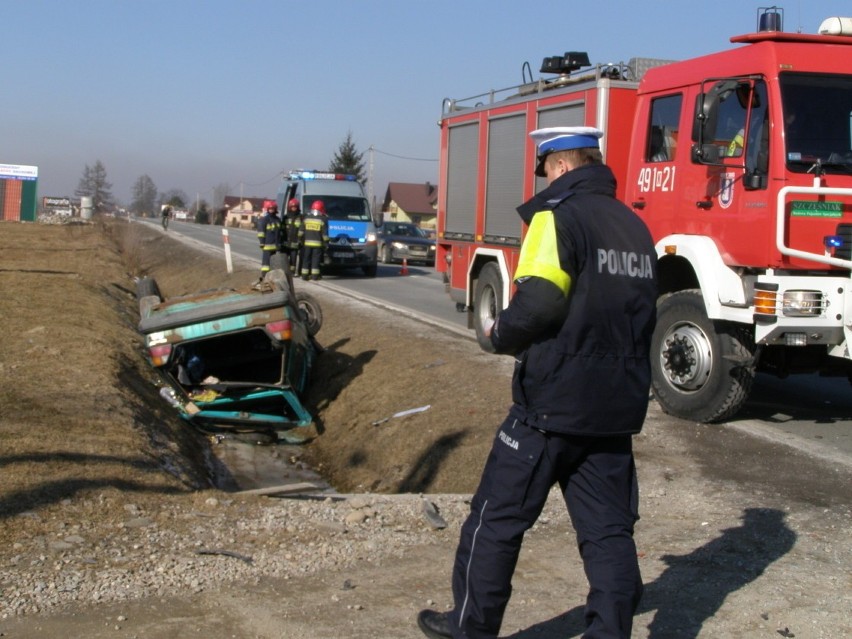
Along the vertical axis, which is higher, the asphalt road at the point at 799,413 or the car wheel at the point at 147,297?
the car wheel at the point at 147,297

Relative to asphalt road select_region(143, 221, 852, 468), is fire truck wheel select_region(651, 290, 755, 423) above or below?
above

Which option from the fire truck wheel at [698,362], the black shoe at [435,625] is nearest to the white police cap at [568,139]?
the black shoe at [435,625]

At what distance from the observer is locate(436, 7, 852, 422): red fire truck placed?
7859mm

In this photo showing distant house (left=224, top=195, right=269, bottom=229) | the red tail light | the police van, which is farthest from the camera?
distant house (left=224, top=195, right=269, bottom=229)

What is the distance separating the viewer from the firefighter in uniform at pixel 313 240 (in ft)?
78.1

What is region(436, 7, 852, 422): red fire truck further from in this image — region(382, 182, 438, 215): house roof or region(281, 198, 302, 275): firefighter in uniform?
region(382, 182, 438, 215): house roof

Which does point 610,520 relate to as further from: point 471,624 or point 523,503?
point 471,624

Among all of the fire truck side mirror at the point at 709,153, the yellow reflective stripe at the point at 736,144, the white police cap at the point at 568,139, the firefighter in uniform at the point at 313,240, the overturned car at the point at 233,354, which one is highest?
the yellow reflective stripe at the point at 736,144

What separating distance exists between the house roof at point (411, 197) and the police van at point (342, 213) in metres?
67.6

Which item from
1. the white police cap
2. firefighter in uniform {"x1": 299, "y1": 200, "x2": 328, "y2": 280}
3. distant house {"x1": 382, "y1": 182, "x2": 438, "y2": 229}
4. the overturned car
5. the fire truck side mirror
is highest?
distant house {"x1": 382, "y1": 182, "x2": 438, "y2": 229}

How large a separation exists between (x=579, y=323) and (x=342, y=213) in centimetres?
2420

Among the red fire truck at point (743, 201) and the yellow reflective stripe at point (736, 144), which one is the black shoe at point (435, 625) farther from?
the yellow reflective stripe at point (736, 144)

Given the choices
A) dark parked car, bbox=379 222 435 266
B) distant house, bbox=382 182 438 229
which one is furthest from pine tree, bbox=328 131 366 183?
dark parked car, bbox=379 222 435 266

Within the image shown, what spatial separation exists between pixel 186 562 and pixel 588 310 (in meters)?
2.49
